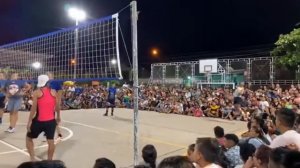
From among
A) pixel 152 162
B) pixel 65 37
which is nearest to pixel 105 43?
pixel 65 37

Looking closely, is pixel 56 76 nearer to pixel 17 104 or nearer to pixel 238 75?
pixel 17 104

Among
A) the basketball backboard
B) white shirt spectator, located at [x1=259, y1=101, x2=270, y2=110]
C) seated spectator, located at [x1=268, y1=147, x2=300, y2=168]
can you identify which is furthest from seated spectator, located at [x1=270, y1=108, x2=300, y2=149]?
the basketball backboard

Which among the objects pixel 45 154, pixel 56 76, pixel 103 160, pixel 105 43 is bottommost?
pixel 45 154

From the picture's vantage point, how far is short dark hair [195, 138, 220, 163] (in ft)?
12.2

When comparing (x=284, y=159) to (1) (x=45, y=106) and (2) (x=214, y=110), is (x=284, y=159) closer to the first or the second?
(1) (x=45, y=106)

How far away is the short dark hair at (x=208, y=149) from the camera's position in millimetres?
3713

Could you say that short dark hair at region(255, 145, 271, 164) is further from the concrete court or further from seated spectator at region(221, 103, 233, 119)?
seated spectator at region(221, 103, 233, 119)

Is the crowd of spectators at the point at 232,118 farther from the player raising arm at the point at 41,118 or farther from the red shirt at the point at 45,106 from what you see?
the red shirt at the point at 45,106

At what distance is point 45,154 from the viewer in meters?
7.71

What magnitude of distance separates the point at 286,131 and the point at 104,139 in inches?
222

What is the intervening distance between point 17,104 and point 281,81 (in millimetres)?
20820

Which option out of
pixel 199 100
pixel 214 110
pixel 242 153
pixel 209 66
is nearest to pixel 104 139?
pixel 242 153

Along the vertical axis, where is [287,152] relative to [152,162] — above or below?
above

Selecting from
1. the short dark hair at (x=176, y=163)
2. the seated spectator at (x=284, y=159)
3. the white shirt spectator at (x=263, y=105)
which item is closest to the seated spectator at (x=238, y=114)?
the white shirt spectator at (x=263, y=105)
